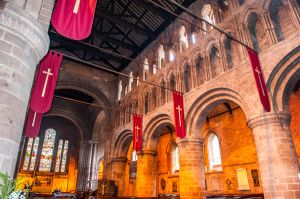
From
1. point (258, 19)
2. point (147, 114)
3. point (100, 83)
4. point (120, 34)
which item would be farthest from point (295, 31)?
point (100, 83)

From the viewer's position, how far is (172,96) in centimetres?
1038

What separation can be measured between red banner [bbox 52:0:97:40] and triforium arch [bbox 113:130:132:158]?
10048 mm

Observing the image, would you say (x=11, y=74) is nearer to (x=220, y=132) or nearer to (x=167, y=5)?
(x=167, y=5)

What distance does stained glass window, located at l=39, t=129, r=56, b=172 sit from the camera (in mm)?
20895

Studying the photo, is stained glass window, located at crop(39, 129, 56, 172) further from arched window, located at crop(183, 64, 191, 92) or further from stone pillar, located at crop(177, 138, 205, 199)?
A: arched window, located at crop(183, 64, 191, 92)

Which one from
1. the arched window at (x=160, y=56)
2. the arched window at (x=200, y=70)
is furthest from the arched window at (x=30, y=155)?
the arched window at (x=200, y=70)

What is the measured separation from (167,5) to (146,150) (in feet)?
25.6

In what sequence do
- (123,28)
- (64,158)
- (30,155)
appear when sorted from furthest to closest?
(64,158) < (30,155) < (123,28)

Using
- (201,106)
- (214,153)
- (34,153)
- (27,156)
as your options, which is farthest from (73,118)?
(201,106)

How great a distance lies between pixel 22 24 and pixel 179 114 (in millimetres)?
6696

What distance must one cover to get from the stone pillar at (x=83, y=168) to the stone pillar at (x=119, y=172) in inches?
212

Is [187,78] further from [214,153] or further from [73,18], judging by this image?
[73,18]

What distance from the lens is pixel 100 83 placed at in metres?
16.5

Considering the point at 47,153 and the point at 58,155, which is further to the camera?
the point at 58,155
